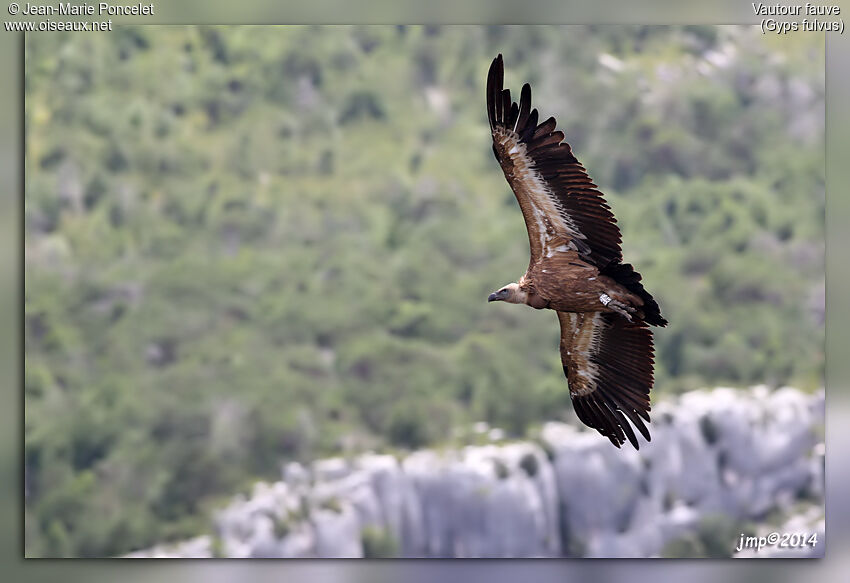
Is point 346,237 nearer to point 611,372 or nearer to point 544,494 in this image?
point 544,494

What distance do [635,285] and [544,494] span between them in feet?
8.88

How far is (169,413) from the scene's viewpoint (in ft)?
21.1

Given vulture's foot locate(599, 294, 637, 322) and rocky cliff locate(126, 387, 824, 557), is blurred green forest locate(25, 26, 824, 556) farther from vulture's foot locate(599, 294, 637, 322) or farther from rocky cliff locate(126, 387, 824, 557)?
vulture's foot locate(599, 294, 637, 322)

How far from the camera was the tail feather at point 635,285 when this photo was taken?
12.9 feet

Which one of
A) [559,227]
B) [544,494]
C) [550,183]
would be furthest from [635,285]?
[544,494]

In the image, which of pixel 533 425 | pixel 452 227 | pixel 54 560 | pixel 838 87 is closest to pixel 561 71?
pixel 452 227

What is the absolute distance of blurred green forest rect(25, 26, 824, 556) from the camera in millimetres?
6414

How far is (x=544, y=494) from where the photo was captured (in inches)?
254

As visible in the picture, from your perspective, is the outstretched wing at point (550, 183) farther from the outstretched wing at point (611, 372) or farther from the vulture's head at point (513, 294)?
the outstretched wing at point (611, 372)

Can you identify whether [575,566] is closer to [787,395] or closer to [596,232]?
[787,395]

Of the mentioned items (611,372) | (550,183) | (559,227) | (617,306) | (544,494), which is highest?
(550,183)

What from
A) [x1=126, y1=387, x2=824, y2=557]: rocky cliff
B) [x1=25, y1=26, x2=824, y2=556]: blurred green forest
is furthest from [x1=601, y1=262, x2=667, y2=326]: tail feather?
[x1=126, y1=387, x2=824, y2=557]: rocky cliff

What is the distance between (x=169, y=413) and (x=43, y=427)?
0.65 m

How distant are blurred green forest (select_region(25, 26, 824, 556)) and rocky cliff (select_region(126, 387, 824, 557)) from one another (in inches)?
5.4
